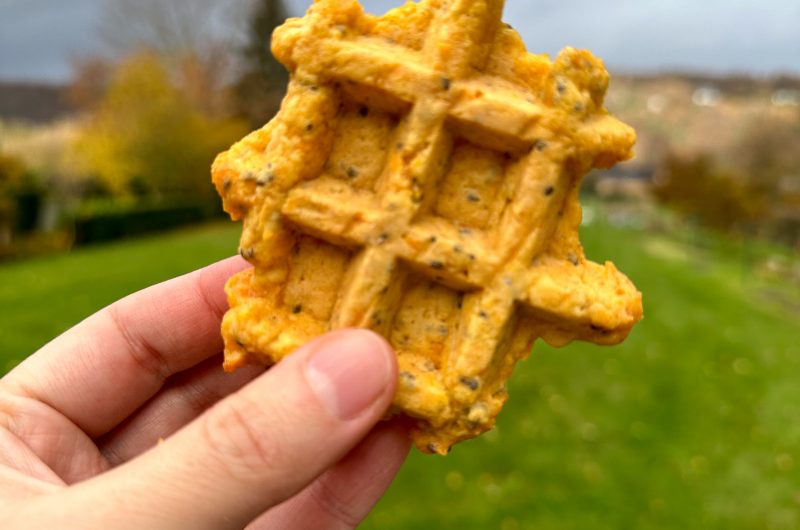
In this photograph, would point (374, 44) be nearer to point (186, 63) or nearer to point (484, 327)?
point (484, 327)

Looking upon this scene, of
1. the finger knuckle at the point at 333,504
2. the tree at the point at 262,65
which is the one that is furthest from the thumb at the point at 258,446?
the tree at the point at 262,65

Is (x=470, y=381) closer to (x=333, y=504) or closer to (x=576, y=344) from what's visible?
(x=333, y=504)

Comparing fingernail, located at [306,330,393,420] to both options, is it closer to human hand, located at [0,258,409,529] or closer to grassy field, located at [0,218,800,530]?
human hand, located at [0,258,409,529]

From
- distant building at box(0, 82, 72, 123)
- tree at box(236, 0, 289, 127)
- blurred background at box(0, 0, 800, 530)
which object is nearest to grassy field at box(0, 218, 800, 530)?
blurred background at box(0, 0, 800, 530)

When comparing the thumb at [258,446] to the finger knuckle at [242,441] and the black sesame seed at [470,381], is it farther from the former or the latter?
the black sesame seed at [470,381]

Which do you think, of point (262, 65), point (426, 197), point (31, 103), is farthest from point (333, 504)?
point (31, 103)

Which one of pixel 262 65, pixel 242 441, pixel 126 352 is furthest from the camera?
pixel 262 65
